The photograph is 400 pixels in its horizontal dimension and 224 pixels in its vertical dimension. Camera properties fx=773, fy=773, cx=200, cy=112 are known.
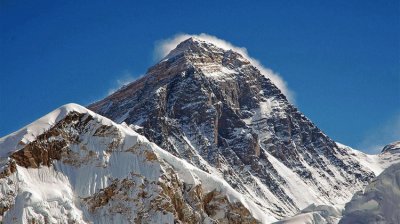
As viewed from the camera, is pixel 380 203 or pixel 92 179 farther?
pixel 92 179

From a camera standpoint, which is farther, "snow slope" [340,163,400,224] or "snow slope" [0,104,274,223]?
"snow slope" [0,104,274,223]

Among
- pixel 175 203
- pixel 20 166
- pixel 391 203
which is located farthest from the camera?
pixel 175 203

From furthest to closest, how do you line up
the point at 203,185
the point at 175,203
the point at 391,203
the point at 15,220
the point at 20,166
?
the point at 203,185 → the point at 175,203 → the point at 20,166 → the point at 15,220 → the point at 391,203

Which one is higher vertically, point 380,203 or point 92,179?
point 92,179

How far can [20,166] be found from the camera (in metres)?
113

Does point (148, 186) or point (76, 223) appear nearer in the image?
point (76, 223)

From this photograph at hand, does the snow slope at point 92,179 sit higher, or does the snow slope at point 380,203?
the snow slope at point 92,179

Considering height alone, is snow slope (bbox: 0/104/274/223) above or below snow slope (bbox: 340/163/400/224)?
above

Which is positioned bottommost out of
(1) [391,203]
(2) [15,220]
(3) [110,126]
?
(1) [391,203]

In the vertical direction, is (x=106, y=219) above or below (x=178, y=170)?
below

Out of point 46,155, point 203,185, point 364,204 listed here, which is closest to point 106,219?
point 46,155

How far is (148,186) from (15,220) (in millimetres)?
21805

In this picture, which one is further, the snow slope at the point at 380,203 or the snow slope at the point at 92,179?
the snow slope at the point at 92,179

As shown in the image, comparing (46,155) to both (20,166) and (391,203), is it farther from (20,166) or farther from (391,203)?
(391,203)
